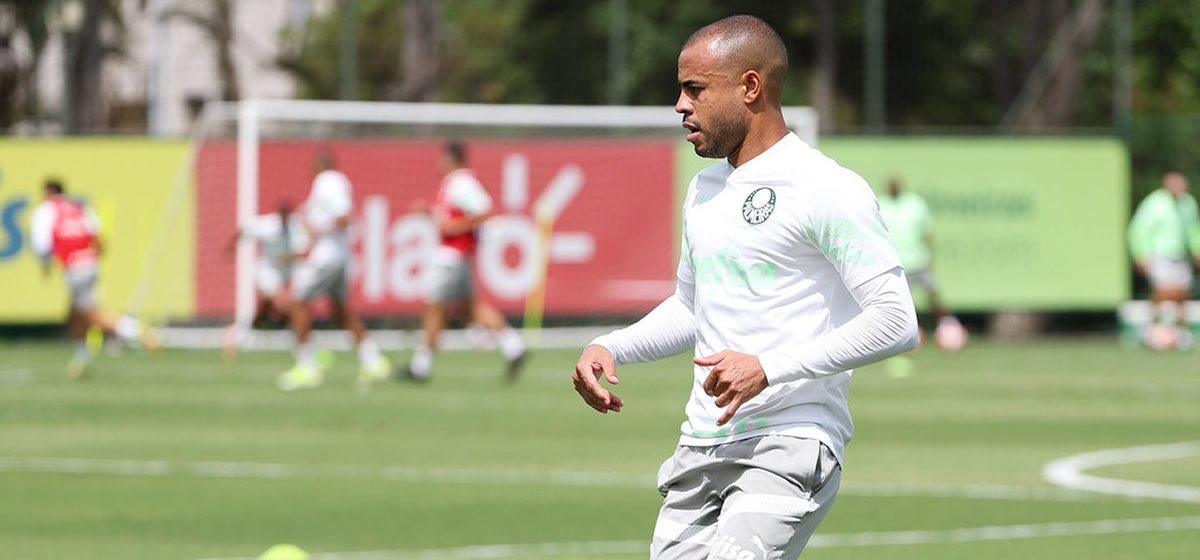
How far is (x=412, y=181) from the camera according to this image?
28453 mm

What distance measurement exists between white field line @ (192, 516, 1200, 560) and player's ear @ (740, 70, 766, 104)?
4425 mm

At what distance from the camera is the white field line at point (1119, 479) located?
38.9ft

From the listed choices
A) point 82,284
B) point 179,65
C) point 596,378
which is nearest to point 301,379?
point 82,284

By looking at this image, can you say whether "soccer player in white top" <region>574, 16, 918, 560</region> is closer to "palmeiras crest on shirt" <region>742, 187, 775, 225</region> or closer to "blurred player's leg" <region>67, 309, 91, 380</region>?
"palmeiras crest on shirt" <region>742, 187, 775, 225</region>

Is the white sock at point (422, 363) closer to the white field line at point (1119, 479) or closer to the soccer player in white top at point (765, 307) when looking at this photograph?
the white field line at point (1119, 479)

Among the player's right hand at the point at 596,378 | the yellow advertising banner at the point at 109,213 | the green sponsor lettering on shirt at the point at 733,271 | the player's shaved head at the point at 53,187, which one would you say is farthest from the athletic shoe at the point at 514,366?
the green sponsor lettering on shirt at the point at 733,271

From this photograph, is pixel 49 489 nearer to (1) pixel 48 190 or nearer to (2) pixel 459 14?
(1) pixel 48 190

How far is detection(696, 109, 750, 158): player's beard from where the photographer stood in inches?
207

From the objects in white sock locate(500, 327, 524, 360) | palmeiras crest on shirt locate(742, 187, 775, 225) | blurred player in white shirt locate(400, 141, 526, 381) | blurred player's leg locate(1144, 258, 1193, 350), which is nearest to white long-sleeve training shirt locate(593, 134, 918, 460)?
palmeiras crest on shirt locate(742, 187, 775, 225)

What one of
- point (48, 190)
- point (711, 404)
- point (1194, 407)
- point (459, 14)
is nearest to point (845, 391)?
point (711, 404)

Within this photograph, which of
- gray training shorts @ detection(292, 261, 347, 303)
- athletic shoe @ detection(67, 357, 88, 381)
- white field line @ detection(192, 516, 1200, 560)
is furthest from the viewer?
athletic shoe @ detection(67, 357, 88, 381)

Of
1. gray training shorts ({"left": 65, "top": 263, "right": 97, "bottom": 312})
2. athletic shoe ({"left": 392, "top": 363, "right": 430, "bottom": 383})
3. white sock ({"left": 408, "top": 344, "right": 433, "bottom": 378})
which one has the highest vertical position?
gray training shorts ({"left": 65, "top": 263, "right": 97, "bottom": 312})

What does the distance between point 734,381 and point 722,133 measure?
0.72m

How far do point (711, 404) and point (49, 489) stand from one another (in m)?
7.44
